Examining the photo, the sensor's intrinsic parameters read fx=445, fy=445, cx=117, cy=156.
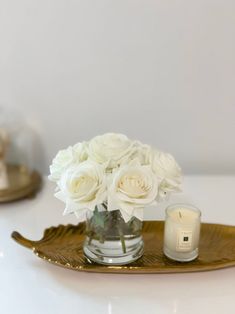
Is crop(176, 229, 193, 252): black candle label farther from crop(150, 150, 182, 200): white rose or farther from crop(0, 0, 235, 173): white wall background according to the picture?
crop(0, 0, 235, 173): white wall background

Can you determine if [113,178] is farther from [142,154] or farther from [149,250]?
[149,250]

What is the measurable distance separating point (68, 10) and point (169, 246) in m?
0.60

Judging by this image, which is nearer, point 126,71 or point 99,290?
point 99,290

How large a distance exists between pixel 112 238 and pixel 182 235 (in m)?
0.13

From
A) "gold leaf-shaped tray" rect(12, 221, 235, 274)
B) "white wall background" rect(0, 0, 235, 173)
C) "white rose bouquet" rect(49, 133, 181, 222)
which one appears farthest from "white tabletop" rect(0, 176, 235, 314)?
"white wall background" rect(0, 0, 235, 173)

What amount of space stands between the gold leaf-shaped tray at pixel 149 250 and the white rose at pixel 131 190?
0.13 meters

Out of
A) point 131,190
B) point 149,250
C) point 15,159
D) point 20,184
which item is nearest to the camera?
point 131,190

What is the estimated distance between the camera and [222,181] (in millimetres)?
1154

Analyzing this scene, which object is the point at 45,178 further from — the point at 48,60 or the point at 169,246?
the point at 169,246

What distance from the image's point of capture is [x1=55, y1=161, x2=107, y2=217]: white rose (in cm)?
72

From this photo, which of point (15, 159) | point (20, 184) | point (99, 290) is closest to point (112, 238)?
point (99, 290)

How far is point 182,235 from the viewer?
80 cm

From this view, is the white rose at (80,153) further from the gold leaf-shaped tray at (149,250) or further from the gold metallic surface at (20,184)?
the gold metallic surface at (20,184)

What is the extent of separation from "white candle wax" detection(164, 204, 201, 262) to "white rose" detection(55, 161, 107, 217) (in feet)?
0.53
